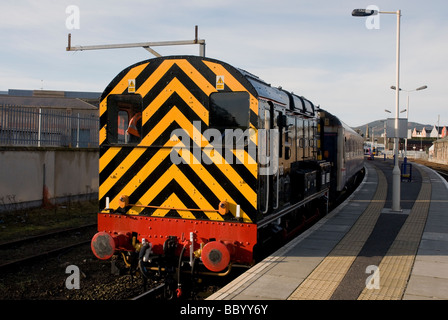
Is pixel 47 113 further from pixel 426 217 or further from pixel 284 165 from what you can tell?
pixel 426 217

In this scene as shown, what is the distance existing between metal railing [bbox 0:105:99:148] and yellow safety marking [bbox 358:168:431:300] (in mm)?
11224

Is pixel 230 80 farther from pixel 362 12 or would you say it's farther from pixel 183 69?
pixel 362 12

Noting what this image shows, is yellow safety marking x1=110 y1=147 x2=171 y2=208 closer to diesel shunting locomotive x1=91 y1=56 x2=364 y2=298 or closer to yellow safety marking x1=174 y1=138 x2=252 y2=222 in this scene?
diesel shunting locomotive x1=91 y1=56 x2=364 y2=298

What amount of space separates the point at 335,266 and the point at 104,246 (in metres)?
3.80

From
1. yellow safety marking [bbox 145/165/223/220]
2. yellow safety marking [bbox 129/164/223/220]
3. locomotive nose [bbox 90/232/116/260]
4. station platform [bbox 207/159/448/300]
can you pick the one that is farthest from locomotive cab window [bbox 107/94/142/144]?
station platform [bbox 207/159/448/300]

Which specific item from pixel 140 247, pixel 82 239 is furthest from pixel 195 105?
pixel 82 239

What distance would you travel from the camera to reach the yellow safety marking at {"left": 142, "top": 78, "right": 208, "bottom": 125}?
22.1ft

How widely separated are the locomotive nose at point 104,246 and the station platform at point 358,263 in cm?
187

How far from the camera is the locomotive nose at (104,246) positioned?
662 cm

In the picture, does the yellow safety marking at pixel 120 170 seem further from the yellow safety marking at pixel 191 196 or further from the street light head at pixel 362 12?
the street light head at pixel 362 12

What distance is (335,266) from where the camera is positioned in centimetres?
738

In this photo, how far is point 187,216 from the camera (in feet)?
22.1
